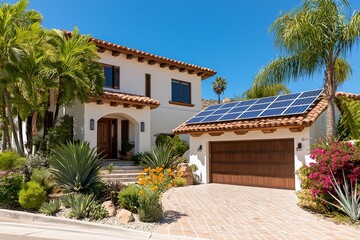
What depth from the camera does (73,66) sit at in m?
14.0

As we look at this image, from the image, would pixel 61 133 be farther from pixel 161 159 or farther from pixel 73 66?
pixel 161 159

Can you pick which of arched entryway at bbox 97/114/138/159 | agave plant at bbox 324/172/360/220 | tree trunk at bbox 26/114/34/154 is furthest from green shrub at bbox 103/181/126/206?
arched entryway at bbox 97/114/138/159

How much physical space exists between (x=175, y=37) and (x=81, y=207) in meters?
16.5

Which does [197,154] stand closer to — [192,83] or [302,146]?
[302,146]

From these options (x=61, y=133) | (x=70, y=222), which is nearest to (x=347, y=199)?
(x=70, y=222)

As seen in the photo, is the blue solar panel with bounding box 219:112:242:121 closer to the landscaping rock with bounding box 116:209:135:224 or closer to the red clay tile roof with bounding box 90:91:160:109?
the red clay tile roof with bounding box 90:91:160:109

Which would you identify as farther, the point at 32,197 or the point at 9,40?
the point at 9,40

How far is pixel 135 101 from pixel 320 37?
33.9 ft

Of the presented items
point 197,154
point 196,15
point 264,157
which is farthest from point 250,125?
point 196,15

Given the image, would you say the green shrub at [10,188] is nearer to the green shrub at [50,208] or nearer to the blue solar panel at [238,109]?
the green shrub at [50,208]

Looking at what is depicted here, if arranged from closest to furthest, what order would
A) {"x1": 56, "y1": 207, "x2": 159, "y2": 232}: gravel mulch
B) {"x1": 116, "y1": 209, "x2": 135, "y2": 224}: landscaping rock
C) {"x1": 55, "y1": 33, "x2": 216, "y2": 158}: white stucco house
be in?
{"x1": 56, "y1": 207, "x2": 159, "y2": 232}: gravel mulch, {"x1": 116, "y1": 209, "x2": 135, "y2": 224}: landscaping rock, {"x1": 55, "y1": 33, "x2": 216, "y2": 158}: white stucco house

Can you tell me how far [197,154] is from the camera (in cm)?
1755

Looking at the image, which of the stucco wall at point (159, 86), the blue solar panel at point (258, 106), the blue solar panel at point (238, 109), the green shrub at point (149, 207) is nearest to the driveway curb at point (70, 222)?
the green shrub at point (149, 207)

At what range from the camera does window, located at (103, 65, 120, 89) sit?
1927cm
